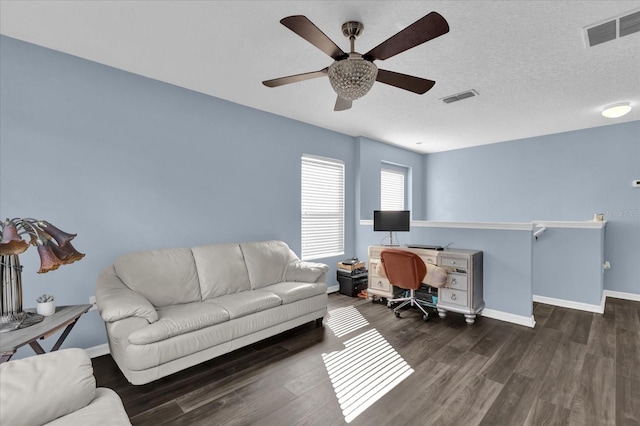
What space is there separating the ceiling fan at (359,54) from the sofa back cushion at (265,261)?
2.04m

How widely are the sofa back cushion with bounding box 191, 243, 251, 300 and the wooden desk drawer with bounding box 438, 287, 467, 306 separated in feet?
8.06

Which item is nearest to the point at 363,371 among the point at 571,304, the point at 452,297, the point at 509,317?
the point at 452,297

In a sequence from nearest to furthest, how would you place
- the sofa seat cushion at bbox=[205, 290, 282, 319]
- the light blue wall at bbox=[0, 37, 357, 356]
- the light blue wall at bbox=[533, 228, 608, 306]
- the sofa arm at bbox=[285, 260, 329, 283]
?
the light blue wall at bbox=[0, 37, 357, 356] → the sofa seat cushion at bbox=[205, 290, 282, 319] → the sofa arm at bbox=[285, 260, 329, 283] → the light blue wall at bbox=[533, 228, 608, 306]

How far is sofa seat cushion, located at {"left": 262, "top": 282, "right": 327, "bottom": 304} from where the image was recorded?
314cm

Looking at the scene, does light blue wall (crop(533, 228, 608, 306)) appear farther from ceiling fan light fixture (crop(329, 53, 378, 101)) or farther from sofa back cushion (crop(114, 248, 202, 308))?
sofa back cushion (crop(114, 248, 202, 308))

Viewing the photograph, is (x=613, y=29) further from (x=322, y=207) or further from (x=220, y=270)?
(x=220, y=270)

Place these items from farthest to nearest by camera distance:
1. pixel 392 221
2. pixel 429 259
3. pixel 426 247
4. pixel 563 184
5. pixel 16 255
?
1. pixel 563 184
2. pixel 392 221
3. pixel 426 247
4. pixel 429 259
5. pixel 16 255

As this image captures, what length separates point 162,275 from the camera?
2.88 metres

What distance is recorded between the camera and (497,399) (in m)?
2.17

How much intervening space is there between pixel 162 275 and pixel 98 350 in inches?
35.8

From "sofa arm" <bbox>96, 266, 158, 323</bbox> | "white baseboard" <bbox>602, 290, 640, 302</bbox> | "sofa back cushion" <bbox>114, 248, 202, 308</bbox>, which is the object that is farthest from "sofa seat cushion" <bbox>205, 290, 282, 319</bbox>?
"white baseboard" <bbox>602, 290, 640, 302</bbox>

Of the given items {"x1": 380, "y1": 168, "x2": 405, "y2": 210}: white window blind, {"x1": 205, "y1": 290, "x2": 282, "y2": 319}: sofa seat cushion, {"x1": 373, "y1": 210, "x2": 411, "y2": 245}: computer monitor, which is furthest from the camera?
{"x1": 380, "y1": 168, "x2": 405, "y2": 210}: white window blind

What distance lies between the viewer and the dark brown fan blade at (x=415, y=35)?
1597mm

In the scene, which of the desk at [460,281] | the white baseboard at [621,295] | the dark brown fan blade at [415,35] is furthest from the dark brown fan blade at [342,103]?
the white baseboard at [621,295]
